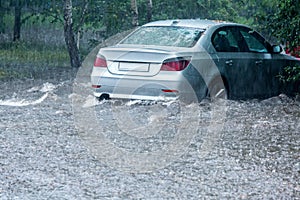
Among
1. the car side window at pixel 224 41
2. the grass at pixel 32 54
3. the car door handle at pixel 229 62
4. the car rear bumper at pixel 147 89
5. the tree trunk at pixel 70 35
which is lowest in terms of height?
the grass at pixel 32 54

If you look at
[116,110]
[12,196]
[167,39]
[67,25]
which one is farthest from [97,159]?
[67,25]

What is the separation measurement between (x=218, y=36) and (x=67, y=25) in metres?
8.90

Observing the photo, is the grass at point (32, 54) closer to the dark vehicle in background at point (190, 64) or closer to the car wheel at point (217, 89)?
the dark vehicle in background at point (190, 64)

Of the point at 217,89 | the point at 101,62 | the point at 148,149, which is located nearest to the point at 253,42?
the point at 217,89

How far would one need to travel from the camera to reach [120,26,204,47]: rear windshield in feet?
38.9

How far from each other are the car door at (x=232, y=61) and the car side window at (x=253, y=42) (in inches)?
10.5

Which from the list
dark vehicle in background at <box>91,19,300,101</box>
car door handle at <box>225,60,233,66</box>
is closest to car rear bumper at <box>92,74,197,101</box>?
dark vehicle in background at <box>91,19,300,101</box>

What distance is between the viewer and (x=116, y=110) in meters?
11.3

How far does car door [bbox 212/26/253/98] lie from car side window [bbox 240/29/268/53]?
267 mm

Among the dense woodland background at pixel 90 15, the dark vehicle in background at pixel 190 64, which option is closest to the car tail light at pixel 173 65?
the dark vehicle in background at pixel 190 64

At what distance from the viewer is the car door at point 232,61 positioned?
12.1 metres

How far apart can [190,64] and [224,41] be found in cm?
132

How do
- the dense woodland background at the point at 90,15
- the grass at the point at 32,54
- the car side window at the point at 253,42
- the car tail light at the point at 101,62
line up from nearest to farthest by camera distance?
the car tail light at the point at 101,62 < the car side window at the point at 253,42 < the dense woodland background at the point at 90,15 < the grass at the point at 32,54

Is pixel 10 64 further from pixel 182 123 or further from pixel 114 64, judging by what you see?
pixel 182 123
